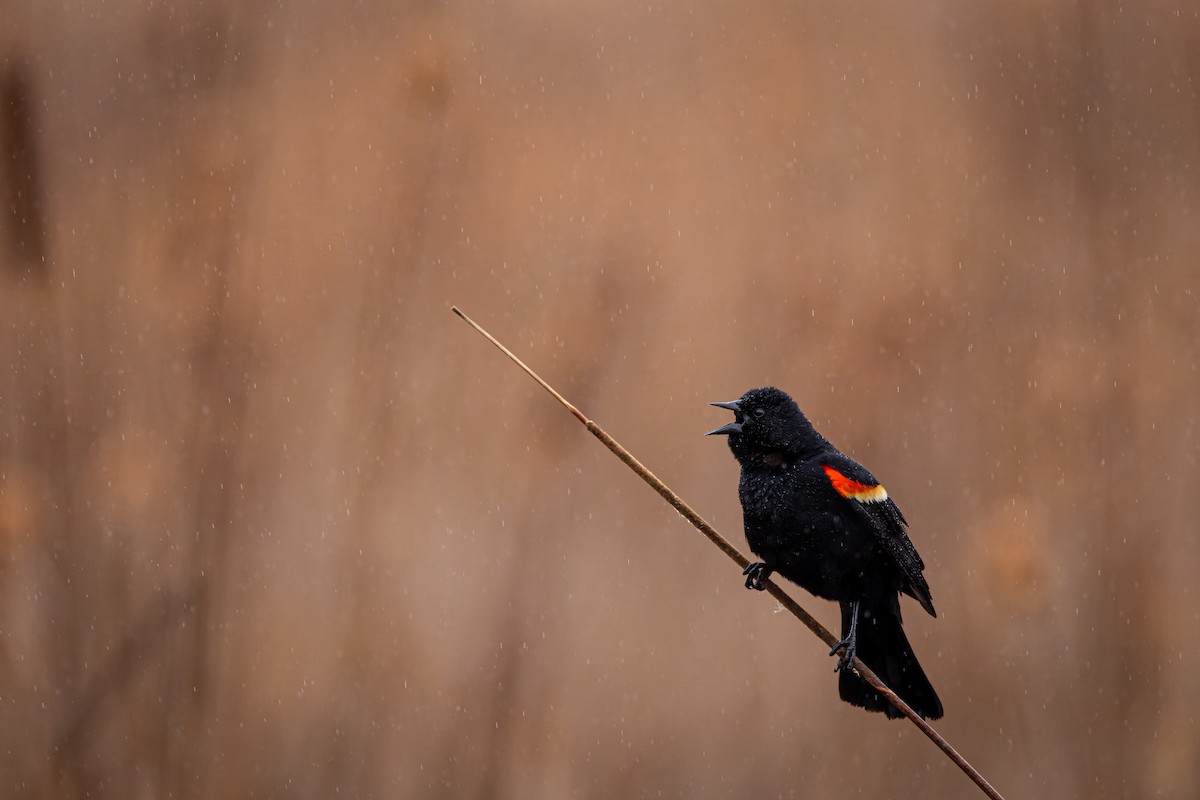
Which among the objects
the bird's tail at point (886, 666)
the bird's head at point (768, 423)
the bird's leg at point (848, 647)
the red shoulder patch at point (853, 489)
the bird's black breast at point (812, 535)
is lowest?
the bird's tail at point (886, 666)

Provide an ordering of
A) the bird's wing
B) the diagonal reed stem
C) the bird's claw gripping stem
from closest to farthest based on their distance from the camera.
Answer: the diagonal reed stem → the bird's claw gripping stem → the bird's wing

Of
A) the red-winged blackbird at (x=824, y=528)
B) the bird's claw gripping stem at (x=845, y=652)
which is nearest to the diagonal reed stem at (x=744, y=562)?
the bird's claw gripping stem at (x=845, y=652)

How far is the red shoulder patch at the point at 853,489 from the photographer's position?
3.45 feet

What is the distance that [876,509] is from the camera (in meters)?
1.05

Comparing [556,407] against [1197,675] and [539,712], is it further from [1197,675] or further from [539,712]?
[1197,675]

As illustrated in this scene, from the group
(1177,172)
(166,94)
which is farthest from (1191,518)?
(166,94)

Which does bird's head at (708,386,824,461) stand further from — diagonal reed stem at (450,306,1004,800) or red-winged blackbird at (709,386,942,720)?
diagonal reed stem at (450,306,1004,800)

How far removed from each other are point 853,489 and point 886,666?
0.59 feet

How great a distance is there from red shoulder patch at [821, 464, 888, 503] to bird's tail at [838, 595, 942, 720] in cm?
11

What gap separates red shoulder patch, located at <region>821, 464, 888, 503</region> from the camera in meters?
1.05

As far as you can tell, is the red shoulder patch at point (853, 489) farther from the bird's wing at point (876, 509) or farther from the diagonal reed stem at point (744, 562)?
the diagonal reed stem at point (744, 562)

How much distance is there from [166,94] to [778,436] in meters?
1.38

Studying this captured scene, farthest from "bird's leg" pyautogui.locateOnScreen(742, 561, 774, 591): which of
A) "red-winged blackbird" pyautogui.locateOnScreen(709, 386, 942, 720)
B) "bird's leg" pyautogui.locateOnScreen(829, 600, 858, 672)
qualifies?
Result: "bird's leg" pyautogui.locateOnScreen(829, 600, 858, 672)

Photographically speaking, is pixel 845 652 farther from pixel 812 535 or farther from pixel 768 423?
pixel 768 423
